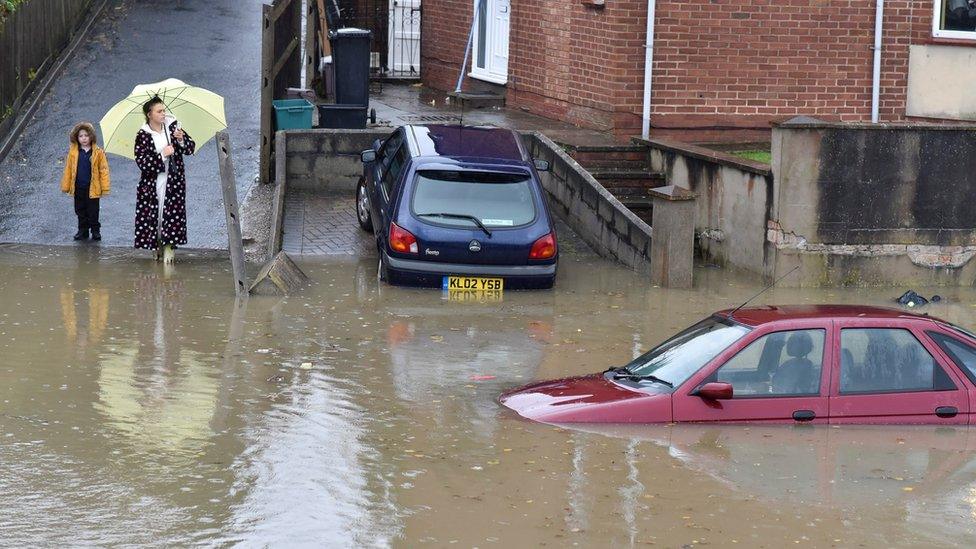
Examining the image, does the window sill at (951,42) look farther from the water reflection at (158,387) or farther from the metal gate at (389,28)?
the water reflection at (158,387)

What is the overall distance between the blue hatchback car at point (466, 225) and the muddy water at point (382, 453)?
57.6 inches

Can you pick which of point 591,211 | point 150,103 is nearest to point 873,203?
point 591,211

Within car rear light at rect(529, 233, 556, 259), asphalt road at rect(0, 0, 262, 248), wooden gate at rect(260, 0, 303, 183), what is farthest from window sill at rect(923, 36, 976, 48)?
asphalt road at rect(0, 0, 262, 248)

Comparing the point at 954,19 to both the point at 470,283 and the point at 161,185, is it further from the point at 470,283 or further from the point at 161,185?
the point at 161,185

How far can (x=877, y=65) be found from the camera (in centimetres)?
2080

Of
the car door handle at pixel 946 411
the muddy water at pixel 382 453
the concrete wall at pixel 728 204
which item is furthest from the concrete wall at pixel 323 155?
the car door handle at pixel 946 411

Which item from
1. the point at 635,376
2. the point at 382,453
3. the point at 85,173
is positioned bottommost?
the point at 382,453

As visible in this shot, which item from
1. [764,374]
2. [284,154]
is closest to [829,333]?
[764,374]

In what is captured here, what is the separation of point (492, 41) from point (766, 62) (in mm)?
5868

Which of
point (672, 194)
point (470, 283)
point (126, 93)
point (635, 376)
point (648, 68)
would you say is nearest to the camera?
point (635, 376)

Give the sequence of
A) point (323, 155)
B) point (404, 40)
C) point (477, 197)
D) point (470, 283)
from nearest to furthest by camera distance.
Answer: point (470, 283) → point (477, 197) → point (323, 155) → point (404, 40)

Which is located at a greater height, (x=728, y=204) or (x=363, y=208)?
(x=728, y=204)

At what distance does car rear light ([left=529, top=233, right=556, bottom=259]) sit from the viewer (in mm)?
14805

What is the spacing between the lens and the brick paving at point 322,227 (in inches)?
656
